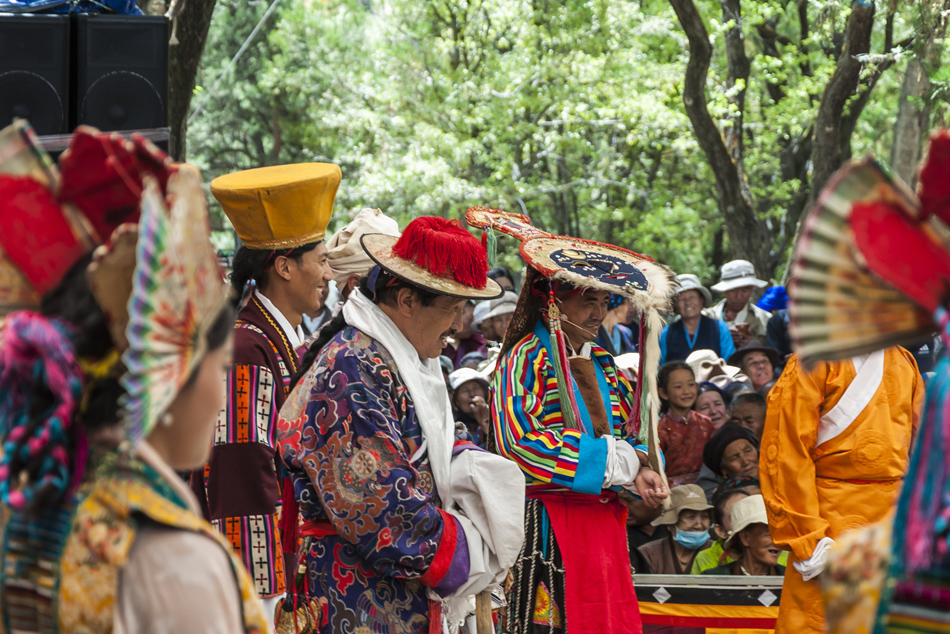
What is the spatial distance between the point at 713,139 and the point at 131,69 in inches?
291

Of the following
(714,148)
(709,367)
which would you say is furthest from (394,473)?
(714,148)

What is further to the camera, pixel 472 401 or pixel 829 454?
pixel 472 401

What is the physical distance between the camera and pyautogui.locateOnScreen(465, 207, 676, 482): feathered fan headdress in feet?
12.9

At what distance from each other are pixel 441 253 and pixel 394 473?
760 mm

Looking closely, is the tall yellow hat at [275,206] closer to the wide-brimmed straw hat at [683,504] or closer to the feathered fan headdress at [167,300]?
the feathered fan headdress at [167,300]

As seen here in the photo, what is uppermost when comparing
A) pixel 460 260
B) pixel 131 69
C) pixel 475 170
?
pixel 131 69

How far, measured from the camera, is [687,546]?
5277 millimetres

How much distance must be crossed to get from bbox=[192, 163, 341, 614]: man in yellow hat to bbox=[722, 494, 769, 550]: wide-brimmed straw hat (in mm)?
2463

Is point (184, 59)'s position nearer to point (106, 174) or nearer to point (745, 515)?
point (745, 515)

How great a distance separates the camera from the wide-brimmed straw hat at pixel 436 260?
3.22 metres

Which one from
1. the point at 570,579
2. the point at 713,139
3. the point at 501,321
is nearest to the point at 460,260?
the point at 570,579

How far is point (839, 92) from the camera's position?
33.2 ft

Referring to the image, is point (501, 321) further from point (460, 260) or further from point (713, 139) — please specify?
point (460, 260)

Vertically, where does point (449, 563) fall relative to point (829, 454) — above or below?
below
